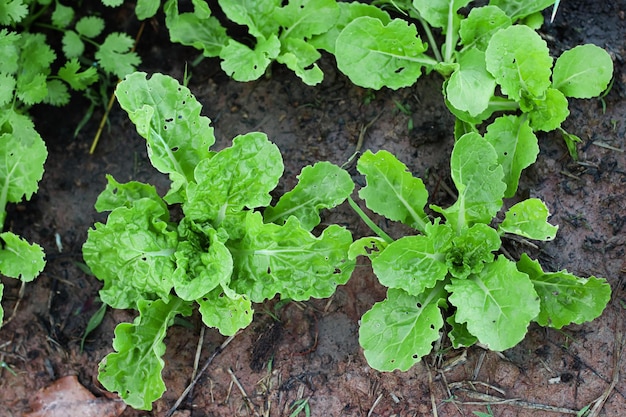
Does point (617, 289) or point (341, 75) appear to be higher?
point (341, 75)

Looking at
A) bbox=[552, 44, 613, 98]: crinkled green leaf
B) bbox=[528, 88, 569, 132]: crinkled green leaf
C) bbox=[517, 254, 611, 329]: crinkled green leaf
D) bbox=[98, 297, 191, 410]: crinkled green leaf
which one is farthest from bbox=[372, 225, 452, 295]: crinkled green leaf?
bbox=[98, 297, 191, 410]: crinkled green leaf

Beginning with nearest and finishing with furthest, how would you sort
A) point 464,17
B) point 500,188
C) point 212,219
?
point 500,188
point 212,219
point 464,17

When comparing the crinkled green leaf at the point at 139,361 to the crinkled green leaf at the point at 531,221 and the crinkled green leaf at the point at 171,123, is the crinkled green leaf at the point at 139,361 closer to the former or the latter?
the crinkled green leaf at the point at 171,123

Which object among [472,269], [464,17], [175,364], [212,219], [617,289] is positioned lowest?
[175,364]

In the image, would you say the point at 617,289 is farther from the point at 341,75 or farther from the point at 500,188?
the point at 341,75

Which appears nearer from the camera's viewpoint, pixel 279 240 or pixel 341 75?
pixel 279 240

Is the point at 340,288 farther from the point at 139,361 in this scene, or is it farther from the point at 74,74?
the point at 74,74

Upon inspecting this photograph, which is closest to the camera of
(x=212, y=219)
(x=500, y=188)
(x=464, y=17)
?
(x=500, y=188)

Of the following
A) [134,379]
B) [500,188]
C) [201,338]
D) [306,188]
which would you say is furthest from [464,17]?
[134,379]
